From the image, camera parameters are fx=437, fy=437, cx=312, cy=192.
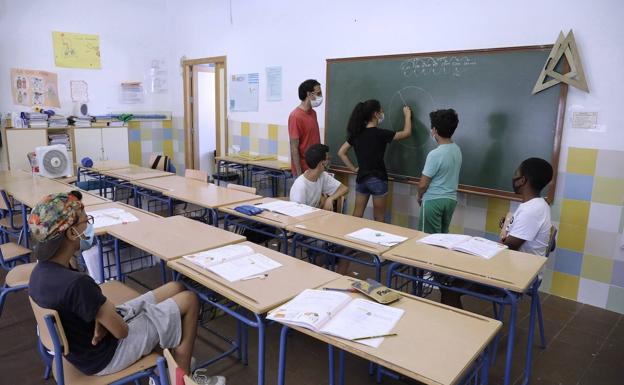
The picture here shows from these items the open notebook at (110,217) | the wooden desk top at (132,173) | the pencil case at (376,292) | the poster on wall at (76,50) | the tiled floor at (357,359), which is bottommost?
the tiled floor at (357,359)

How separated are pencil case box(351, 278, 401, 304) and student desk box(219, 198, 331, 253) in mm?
1074

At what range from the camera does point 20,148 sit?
5.56 meters

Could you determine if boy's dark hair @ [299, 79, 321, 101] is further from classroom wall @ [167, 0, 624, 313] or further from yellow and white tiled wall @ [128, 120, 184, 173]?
yellow and white tiled wall @ [128, 120, 184, 173]

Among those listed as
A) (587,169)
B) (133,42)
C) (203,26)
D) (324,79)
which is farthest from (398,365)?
(133,42)

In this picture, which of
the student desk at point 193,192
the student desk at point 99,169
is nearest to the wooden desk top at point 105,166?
the student desk at point 99,169

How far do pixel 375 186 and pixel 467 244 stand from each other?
1.61 m

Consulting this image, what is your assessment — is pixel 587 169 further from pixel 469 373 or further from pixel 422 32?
pixel 469 373

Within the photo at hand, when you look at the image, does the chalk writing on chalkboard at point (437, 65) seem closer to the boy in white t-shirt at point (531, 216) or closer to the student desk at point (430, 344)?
the boy in white t-shirt at point (531, 216)

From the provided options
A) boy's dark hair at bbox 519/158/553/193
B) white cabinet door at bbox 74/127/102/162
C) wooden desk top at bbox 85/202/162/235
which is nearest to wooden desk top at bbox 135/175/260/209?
wooden desk top at bbox 85/202/162/235

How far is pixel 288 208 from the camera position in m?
3.29

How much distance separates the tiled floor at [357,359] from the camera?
252 centimetres

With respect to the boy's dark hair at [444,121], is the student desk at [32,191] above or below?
below

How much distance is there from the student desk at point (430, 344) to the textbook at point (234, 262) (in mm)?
478

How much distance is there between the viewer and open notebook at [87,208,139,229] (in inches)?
112
